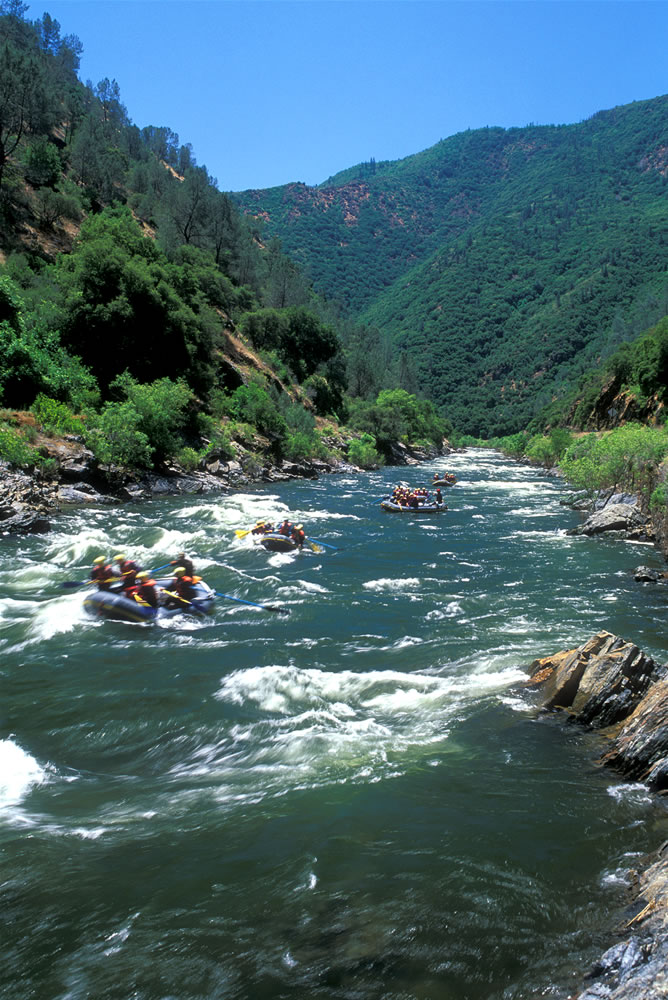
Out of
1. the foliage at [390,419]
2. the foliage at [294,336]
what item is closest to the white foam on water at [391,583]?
the foliage at [390,419]

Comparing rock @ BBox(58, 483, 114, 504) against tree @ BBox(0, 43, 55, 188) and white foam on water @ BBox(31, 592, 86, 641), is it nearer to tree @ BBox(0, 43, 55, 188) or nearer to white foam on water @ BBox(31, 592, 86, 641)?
white foam on water @ BBox(31, 592, 86, 641)

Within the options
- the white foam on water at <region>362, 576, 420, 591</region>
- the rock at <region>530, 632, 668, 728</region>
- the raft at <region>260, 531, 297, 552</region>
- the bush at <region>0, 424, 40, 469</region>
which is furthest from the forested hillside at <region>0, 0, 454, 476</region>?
the rock at <region>530, 632, 668, 728</region>

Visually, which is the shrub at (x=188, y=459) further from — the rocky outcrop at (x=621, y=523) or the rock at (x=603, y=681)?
the rock at (x=603, y=681)

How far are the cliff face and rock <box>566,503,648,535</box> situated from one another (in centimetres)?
1534

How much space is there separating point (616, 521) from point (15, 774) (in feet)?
73.8

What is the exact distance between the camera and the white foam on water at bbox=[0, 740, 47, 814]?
6872 millimetres

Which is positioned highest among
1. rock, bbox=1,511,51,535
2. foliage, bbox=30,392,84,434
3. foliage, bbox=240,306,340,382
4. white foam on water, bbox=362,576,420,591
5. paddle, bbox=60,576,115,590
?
foliage, bbox=240,306,340,382

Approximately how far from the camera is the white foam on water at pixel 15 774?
6872mm

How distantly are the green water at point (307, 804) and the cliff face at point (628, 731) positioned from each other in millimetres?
283

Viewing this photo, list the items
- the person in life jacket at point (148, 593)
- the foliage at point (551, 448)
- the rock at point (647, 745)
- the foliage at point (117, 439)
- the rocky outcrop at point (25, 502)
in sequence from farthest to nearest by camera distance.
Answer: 1. the foliage at point (551, 448)
2. the foliage at point (117, 439)
3. the rocky outcrop at point (25, 502)
4. the person in life jacket at point (148, 593)
5. the rock at point (647, 745)

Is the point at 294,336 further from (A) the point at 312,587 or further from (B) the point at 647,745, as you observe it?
(B) the point at 647,745

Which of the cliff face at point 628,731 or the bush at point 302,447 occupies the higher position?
the bush at point 302,447

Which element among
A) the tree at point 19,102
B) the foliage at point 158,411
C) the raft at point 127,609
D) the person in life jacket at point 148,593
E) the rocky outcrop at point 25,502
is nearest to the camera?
the raft at point 127,609

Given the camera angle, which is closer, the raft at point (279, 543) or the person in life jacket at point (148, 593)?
the person in life jacket at point (148, 593)
